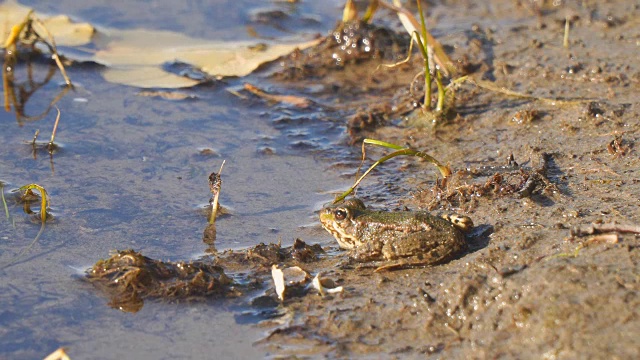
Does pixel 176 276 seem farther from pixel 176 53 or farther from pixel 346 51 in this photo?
pixel 176 53

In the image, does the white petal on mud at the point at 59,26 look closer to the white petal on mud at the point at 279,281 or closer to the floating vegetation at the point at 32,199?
the floating vegetation at the point at 32,199

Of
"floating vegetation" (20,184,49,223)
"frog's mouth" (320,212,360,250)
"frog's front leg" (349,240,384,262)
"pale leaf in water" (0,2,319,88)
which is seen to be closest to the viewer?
"frog's front leg" (349,240,384,262)

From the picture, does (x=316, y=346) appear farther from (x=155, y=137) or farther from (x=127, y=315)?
(x=155, y=137)

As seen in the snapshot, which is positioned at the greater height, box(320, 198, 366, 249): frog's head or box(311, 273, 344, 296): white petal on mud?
box(320, 198, 366, 249): frog's head

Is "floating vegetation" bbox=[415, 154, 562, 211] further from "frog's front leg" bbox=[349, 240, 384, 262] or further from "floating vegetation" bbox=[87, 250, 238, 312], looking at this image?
"floating vegetation" bbox=[87, 250, 238, 312]

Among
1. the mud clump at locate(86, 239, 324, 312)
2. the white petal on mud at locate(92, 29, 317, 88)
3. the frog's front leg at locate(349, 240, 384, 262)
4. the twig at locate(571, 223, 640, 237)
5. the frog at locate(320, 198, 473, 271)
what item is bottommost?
the mud clump at locate(86, 239, 324, 312)

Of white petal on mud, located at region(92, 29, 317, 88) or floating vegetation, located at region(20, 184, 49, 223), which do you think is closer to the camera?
floating vegetation, located at region(20, 184, 49, 223)

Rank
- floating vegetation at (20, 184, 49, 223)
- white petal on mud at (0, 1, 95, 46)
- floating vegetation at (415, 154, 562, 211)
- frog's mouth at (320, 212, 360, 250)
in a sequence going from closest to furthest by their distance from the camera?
frog's mouth at (320, 212, 360, 250) < floating vegetation at (415, 154, 562, 211) < floating vegetation at (20, 184, 49, 223) < white petal on mud at (0, 1, 95, 46)

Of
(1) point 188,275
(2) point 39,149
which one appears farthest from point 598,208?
(2) point 39,149

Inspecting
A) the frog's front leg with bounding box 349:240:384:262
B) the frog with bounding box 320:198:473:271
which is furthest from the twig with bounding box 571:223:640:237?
the frog's front leg with bounding box 349:240:384:262
